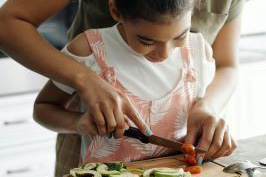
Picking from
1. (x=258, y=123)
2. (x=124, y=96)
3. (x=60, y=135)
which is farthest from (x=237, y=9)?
(x=258, y=123)

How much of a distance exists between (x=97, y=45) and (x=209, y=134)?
34cm

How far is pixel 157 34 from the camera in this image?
1.10m

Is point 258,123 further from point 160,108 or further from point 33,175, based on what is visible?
point 160,108

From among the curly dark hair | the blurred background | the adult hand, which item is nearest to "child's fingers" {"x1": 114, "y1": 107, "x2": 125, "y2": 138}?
the adult hand

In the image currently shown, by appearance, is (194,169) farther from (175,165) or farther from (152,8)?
(152,8)

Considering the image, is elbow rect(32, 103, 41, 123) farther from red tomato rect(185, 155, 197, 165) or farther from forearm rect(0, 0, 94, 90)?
red tomato rect(185, 155, 197, 165)

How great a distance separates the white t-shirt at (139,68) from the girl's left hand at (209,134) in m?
0.10

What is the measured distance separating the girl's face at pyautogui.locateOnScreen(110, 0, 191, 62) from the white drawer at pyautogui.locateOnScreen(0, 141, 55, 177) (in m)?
1.48

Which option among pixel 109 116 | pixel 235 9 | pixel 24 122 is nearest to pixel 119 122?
pixel 109 116

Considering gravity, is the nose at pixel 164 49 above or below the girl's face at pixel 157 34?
below

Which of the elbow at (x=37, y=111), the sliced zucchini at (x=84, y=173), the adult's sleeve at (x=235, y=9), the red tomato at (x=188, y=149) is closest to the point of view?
the sliced zucchini at (x=84, y=173)

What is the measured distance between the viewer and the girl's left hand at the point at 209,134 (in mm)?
1227

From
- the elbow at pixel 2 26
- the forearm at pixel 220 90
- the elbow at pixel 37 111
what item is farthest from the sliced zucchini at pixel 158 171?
the elbow at pixel 2 26

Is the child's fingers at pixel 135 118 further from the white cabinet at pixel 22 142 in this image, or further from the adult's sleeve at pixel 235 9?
the white cabinet at pixel 22 142
